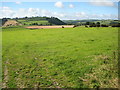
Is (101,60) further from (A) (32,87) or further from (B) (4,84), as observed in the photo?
(B) (4,84)

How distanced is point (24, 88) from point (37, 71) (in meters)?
2.94

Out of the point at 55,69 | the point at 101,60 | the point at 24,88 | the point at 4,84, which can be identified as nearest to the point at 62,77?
the point at 55,69

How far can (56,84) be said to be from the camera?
368 inches

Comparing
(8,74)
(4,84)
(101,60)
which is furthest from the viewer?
(101,60)

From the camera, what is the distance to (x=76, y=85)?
29.8ft

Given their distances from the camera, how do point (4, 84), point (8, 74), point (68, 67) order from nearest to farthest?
point (4, 84) < point (8, 74) < point (68, 67)

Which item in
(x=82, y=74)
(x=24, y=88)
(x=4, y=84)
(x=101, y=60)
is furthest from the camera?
(x=101, y=60)

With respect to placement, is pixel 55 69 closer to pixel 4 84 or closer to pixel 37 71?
pixel 37 71

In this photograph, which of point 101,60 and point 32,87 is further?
point 101,60

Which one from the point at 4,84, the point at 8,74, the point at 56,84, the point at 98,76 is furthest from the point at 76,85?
the point at 8,74

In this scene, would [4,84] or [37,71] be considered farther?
[37,71]

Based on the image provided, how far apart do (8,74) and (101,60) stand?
839cm

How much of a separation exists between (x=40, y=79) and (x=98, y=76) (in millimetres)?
4101

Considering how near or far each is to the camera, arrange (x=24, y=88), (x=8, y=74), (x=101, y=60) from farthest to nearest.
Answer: (x=101, y=60) → (x=8, y=74) → (x=24, y=88)
